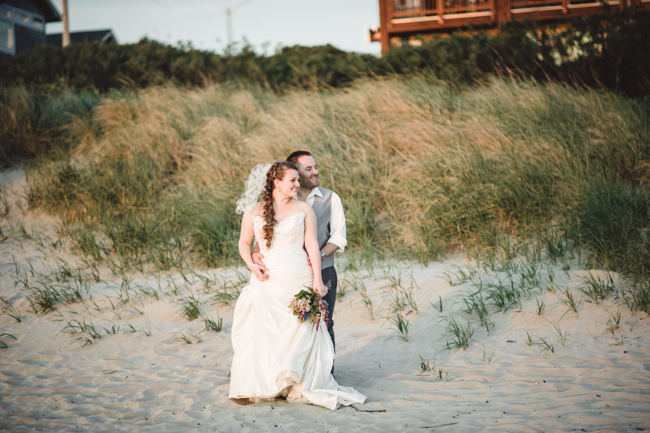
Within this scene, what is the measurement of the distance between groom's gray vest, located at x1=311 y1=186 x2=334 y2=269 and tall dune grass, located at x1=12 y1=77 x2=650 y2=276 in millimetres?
2977

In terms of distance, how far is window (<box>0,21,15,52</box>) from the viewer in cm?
2434

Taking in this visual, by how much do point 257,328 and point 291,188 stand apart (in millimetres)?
1109

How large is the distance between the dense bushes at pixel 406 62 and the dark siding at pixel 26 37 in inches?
468

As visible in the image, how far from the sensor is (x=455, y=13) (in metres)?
17.6

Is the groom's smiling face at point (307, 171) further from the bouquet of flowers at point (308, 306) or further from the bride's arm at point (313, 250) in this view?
the bouquet of flowers at point (308, 306)

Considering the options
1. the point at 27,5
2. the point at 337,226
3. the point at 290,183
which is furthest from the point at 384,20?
the point at 27,5

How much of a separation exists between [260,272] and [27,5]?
2936cm

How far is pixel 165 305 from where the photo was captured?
632cm

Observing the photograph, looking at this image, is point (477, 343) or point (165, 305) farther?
point (165, 305)

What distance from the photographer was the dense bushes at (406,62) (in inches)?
412

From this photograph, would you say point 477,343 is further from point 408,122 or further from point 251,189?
point 408,122

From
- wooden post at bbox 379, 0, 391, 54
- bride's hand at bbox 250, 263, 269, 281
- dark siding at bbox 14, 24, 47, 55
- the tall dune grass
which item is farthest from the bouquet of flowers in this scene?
dark siding at bbox 14, 24, 47, 55

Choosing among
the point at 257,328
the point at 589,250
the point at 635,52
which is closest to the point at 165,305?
the point at 257,328

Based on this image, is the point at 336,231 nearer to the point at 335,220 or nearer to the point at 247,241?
the point at 335,220
